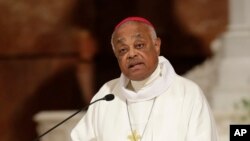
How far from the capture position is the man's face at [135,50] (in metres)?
2.70

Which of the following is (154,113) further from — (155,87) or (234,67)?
(234,67)

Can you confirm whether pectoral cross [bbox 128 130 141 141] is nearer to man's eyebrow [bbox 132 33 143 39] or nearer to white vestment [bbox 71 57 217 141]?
white vestment [bbox 71 57 217 141]

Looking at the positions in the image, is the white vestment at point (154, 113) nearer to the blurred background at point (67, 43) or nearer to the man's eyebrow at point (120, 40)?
the man's eyebrow at point (120, 40)

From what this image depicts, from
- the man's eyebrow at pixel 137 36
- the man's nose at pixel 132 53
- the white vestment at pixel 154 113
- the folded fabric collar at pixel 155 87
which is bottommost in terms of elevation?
the white vestment at pixel 154 113

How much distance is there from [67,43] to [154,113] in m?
3.62

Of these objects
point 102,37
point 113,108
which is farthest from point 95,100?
point 102,37

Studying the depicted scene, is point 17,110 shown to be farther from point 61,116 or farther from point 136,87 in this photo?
point 136,87

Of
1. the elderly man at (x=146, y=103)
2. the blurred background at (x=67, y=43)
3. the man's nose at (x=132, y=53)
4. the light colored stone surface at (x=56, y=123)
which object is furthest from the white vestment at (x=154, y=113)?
the blurred background at (x=67, y=43)

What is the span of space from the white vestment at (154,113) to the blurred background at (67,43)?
339cm

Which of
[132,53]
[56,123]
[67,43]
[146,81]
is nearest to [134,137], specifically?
[146,81]

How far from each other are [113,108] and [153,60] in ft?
0.99

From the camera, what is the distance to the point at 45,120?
5000 mm

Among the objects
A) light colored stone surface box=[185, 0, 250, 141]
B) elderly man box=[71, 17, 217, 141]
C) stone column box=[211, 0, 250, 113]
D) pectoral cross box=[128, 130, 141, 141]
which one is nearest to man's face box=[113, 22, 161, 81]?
elderly man box=[71, 17, 217, 141]

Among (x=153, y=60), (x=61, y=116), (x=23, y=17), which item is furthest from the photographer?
(x=23, y=17)
